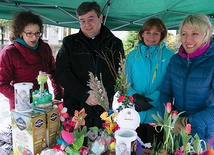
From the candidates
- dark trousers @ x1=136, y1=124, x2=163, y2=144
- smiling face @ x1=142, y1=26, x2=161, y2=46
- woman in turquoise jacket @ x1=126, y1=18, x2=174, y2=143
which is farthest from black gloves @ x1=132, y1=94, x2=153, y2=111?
smiling face @ x1=142, y1=26, x2=161, y2=46

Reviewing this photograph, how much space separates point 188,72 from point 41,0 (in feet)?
5.77

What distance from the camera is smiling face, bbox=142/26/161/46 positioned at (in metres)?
1.80

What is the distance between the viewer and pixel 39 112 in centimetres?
121

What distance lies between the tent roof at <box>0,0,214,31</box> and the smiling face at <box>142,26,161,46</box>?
68 cm

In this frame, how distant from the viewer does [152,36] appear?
1.80 metres

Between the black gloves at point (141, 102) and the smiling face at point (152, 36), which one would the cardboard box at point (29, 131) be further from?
the smiling face at point (152, 36)

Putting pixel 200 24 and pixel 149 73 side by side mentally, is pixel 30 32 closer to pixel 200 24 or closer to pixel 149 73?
pixel 149 73

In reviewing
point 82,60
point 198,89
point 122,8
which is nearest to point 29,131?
point 82,60


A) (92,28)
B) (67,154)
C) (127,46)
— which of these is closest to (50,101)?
(67,154)

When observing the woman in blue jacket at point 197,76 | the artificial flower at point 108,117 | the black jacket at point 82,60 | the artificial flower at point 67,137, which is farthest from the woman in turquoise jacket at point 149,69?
the artificial flower at point 67,137

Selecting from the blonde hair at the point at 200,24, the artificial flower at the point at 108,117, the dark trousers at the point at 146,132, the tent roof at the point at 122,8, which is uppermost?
the tent roof at the point at 122,8

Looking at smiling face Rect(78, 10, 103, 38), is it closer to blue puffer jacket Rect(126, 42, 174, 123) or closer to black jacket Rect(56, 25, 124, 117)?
black jacket Rect(56, 25, 124, 117)

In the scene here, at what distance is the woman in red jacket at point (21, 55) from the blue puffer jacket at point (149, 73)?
0.81 meters

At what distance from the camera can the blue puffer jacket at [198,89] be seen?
1.36 m
